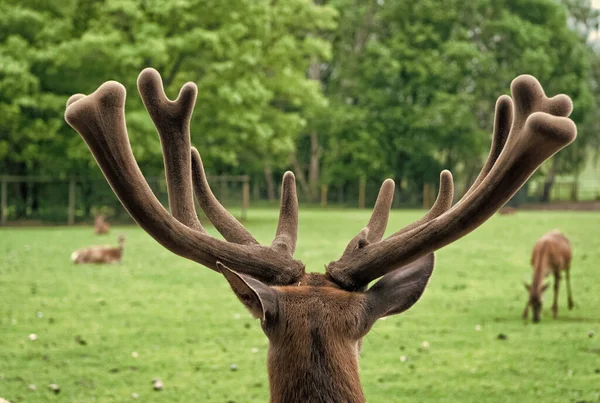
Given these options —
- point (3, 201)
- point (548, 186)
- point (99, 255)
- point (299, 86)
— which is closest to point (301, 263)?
point (99, 255)

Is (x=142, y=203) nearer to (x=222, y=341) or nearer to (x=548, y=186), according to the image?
(x=222, y=341)

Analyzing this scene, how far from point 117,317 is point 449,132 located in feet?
113

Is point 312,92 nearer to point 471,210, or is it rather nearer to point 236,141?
point 236,141

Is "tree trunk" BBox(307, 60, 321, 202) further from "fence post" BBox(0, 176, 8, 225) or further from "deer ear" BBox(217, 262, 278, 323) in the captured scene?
"deer ear" BBox(217, 262, 278, 323)

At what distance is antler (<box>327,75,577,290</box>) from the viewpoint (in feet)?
7.35

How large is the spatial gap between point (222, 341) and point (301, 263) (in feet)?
17.6

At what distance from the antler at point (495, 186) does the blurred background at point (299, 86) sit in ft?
69.1

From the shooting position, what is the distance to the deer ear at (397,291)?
8.13ft

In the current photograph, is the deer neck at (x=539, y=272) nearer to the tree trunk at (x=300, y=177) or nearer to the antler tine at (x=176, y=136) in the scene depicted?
the antler tine at (x=176, y=136)

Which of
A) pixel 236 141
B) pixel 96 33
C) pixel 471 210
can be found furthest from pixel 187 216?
pixel 236 141

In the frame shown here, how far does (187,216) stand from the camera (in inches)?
119

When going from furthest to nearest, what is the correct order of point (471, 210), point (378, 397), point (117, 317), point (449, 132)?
1. point (449, 132)
2. point (117, 317)
3. point (378, 397)
4. point (471, 210)

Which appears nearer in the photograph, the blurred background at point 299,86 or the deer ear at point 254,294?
the deer ear at point 254,294

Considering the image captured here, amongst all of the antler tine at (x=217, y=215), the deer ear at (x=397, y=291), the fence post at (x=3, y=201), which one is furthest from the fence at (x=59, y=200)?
the deer ear at (x=397, y=291)
